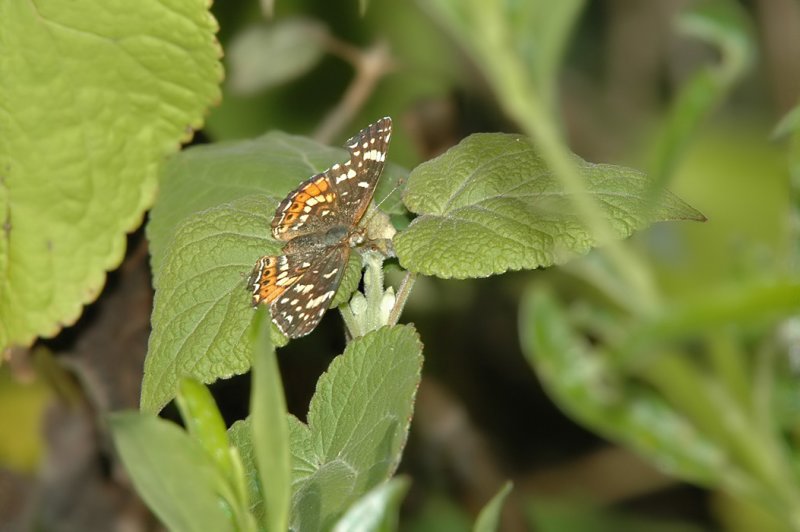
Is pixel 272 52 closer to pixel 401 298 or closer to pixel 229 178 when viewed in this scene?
pixel 229 178

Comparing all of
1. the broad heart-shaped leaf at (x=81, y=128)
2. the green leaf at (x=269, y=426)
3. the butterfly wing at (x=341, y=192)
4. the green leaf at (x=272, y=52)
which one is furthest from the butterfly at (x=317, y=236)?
the green leaf at (x=272, y=52)

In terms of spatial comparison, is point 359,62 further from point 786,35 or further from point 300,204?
point 786,35

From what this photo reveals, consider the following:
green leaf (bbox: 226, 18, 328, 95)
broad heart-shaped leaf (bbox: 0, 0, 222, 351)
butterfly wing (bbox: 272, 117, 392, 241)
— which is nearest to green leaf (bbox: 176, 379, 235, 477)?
butterfly wing (bbox: 272, 117, 392, 241)

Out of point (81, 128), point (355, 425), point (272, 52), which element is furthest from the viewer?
point (272, 52)

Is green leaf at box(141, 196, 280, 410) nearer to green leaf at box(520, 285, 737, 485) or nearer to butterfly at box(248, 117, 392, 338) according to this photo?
butterfly at box(248, 117, 392, 338)

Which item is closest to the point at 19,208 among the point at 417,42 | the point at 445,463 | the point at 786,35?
the point at 417,42

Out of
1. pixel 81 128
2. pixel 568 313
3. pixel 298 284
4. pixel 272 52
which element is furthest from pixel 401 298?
pixel 272 52
